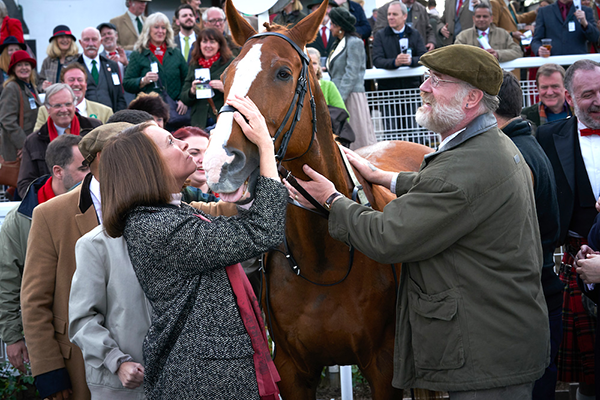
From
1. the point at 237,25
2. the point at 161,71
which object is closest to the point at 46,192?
the point at 237,25

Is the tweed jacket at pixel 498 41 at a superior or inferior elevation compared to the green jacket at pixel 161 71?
inferior

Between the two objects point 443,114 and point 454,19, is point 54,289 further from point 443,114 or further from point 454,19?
point 454,19

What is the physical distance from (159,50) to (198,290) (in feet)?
20.4

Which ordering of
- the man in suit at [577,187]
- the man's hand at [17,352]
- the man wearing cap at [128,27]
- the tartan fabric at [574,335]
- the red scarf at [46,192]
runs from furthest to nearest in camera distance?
the man wearing cap at [128,27] < the tartan fabric at [574,335] < the man in suit at [577,187] < the red scarf at [46,192] < the man's hand at [17,352]

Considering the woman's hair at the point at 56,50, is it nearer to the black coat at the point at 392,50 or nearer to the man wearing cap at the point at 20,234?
the black coat at the point at 392,50

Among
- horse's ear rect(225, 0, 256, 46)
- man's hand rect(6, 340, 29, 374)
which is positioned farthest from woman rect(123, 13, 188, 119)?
horse's ear rect(225, 0, 256, 46)

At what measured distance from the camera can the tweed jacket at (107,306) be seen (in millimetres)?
2555

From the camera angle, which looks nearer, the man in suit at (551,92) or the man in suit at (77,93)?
the man in suit at (551,92)

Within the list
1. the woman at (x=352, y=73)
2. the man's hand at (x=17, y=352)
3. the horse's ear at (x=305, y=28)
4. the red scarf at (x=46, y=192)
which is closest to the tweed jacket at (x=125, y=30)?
the woman at (x=352, y=73)

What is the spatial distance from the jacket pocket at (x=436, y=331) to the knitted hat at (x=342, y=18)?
5767 millimetres

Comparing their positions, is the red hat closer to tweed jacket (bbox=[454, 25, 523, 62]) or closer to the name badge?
the name badge

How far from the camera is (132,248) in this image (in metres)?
2.32

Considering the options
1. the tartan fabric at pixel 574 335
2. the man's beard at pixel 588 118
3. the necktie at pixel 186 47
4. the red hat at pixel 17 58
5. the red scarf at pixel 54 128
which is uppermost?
the red hat at pixel 17 58

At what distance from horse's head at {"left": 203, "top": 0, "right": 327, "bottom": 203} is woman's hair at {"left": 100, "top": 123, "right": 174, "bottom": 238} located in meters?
0.26
